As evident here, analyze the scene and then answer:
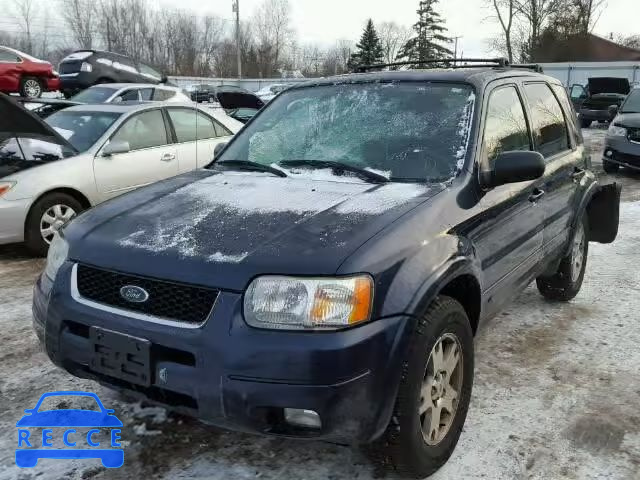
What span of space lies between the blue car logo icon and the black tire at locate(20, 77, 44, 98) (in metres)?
16.3

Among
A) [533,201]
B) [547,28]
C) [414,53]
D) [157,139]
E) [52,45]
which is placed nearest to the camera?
[533,201]

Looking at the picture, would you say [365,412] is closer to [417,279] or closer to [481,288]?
[417,279]

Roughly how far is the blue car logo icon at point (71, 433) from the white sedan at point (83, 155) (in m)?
3.10

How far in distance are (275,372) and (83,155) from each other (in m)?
4.95

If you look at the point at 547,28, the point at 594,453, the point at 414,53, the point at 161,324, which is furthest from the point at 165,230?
the point at 414,53

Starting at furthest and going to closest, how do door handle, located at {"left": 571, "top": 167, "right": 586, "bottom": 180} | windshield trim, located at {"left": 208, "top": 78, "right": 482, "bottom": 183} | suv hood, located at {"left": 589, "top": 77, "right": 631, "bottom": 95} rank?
suv hood, located at {"left": 589, "top": 77, "right": 631, "bottom": 95}, door handle, located at {"left": 571, "top": 167, "right": 586, "bottom": 180}, windshield trim, located at {"left": 208, "top": 78, "right": 482, "bottom": 183}

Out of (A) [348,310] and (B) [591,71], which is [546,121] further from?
(B) [591,71]

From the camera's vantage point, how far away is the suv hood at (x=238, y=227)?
2.21 m

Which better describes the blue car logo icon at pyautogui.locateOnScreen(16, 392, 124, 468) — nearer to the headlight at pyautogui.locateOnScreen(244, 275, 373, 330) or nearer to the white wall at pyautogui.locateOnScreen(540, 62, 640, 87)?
the headlight at pyautogui.locateOnScreen(244, 275, 373, 330)

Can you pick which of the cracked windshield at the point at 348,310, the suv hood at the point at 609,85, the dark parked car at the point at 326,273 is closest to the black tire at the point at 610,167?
the cracked windshield at the point at 348,310

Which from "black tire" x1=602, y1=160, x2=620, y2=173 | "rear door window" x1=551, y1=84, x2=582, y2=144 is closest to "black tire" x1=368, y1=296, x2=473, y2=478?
"rear door window" x1=551, y1=84, x2=582, y2=144

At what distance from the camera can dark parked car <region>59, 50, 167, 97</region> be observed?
17.6 meters

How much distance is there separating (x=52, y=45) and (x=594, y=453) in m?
73.9

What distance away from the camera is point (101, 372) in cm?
237
